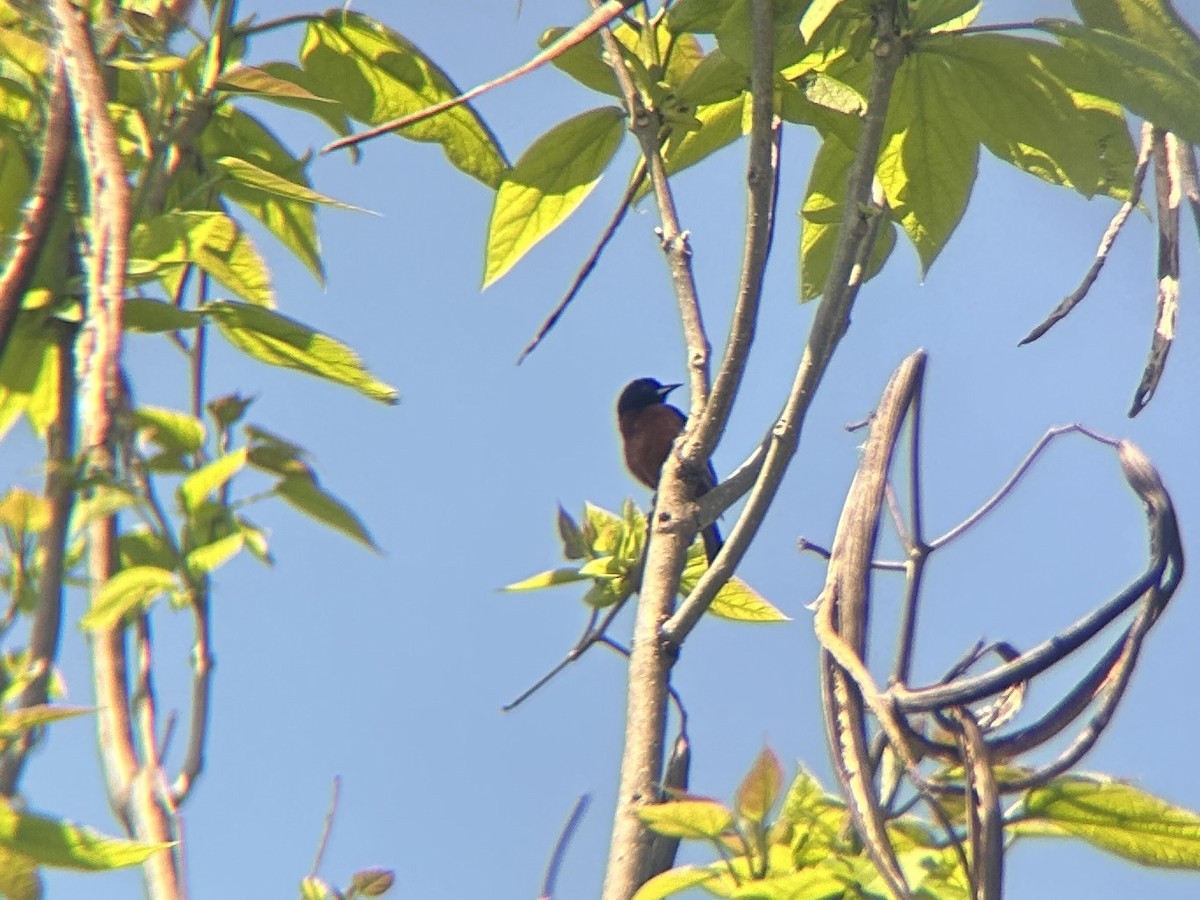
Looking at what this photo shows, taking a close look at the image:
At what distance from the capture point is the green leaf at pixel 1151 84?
1294 mm

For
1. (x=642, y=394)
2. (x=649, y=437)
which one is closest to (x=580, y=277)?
(x=649, y=437)

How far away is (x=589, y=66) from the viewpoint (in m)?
1.63

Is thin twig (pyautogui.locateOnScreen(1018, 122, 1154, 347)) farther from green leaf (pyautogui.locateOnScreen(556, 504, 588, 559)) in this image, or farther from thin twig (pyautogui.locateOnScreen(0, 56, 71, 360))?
thin twig (pyautogui.locateOnScreen(0, 56, 71, 360))

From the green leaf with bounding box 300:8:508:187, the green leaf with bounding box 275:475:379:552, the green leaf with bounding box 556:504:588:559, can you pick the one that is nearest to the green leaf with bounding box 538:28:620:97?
the green leaf with bounding box 300:8:508:187

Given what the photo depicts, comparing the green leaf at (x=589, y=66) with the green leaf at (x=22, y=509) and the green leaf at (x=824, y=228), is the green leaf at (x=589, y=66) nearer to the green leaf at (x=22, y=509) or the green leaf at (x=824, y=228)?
the green leaf at (x=824, y=228)

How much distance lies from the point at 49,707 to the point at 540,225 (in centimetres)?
98

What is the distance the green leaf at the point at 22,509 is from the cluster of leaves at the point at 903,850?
1.63ft

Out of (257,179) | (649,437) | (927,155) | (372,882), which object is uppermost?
(649,437)

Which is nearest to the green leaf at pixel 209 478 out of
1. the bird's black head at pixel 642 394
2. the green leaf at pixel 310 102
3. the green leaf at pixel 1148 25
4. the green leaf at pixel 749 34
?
the green leaf at pixel 310 102

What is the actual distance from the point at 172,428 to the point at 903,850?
693mm

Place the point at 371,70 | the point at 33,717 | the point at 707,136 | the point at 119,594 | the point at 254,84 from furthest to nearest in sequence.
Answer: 1. the point at 707,136
2. the point at 371,70
3. the point at 254,84
4. the point at 119,594
5. the point at 33,717

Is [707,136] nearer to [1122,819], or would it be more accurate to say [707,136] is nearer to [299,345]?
[299,345]

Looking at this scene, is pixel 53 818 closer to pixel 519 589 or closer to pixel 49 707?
pixel 49 707

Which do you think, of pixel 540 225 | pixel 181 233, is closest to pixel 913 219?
pixel 540 225
